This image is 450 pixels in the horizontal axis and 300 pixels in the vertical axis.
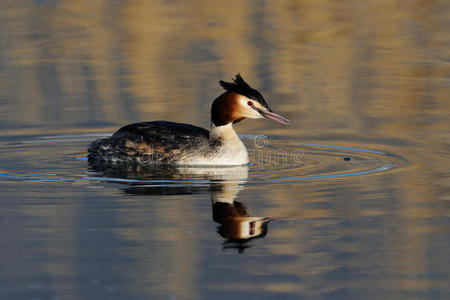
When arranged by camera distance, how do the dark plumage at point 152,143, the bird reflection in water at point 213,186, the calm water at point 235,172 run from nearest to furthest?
the calm water at point 235,172
the bird reflection in water at point 213,186
the dark plumage at point 152,143

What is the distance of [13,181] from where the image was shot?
1098cm

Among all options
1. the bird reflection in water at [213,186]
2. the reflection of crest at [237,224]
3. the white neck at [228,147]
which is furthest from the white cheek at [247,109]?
the reflection of crest at [237,224]

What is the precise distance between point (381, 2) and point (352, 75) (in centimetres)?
1087

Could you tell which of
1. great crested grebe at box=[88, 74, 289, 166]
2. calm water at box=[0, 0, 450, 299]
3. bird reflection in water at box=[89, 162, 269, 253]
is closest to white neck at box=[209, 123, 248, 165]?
great crested grebe at box=[88, 74, 289, 166]

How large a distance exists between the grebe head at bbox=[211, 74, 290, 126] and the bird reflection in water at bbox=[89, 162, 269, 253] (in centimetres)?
64

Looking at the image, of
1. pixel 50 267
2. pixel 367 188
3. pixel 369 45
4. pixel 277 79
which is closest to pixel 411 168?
pixel 367 188

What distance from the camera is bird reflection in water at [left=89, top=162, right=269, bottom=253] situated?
28.6 ft

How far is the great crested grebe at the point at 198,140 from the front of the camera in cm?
1207

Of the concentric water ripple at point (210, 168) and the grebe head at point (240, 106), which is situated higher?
the grebe head at point (240, 106)

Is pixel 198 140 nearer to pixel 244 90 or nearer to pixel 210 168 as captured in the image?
pixel 210 168

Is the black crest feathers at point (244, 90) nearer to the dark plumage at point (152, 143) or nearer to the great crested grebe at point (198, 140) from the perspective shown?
the great crested grebe at point (198, 140)

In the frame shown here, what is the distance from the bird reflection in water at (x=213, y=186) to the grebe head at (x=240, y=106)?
64 centimetres

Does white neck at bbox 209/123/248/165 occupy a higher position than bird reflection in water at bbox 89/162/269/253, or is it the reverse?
white neck at bbox 209/123/248/165

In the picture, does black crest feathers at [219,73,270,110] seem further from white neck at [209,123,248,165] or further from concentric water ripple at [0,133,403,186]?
concentric water ripple at [0,133,403,186]
